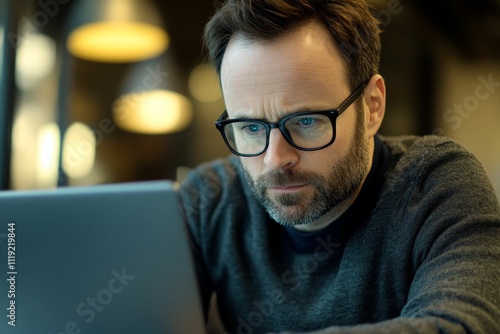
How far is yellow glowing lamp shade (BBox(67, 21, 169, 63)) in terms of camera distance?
99.3 inches

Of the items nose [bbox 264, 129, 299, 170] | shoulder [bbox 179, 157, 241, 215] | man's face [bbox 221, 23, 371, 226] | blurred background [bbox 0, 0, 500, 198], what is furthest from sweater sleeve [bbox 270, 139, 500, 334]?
blurred background [bbox 0, 0, 500, 198]

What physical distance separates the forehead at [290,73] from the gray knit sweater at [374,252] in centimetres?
23

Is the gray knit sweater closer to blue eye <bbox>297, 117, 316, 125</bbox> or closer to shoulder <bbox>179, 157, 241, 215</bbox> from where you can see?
shoulder <bbox>179, 157, 241, 215</bbox>

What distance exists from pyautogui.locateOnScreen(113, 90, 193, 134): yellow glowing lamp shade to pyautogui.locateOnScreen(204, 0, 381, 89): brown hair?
1.66m

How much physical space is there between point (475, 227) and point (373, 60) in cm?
43

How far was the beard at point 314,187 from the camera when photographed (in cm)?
114

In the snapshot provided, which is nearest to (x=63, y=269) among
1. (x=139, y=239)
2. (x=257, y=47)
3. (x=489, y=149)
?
(x=139, y=239)

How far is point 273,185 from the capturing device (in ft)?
3.77

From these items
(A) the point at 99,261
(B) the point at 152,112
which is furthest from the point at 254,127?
(B) the point at 152,112

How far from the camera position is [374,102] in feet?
4.19

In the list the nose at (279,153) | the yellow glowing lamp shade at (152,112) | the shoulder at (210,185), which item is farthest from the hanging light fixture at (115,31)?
the nose at (279,153)

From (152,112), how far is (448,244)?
2.12 m

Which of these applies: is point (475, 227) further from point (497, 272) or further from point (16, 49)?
point (16, 49)

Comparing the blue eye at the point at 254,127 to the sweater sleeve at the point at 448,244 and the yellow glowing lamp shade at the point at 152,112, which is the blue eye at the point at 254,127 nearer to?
the sweater sleeve at the point at 448,244
